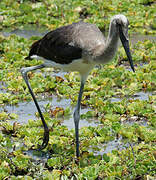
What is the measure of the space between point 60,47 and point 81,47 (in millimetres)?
356

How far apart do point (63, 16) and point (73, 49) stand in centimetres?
555

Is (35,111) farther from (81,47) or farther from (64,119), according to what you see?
(81,47)

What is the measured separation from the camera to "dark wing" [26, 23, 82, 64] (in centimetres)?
462

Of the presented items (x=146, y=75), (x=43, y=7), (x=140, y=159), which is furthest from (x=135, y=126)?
(x=43, y=7)

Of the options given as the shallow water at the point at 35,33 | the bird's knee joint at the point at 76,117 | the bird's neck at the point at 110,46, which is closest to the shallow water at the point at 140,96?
the bird's knee joint at the point at 76,117

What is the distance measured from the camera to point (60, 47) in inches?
190

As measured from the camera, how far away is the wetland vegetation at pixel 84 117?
173 inches

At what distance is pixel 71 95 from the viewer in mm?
6371

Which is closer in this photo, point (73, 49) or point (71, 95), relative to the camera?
point (73, 49)

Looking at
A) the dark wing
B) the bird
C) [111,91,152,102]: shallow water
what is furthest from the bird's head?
[111,91,152,102]: shallow water

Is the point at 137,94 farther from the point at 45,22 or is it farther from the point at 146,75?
the point at 45,22

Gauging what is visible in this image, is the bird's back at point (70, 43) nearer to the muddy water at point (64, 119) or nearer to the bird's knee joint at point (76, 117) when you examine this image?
the bird's knee joint at point (76, 117)

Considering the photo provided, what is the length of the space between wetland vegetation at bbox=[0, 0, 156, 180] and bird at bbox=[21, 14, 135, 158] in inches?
10.6

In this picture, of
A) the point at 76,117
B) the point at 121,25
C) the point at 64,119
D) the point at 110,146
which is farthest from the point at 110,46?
the point at 64,119
